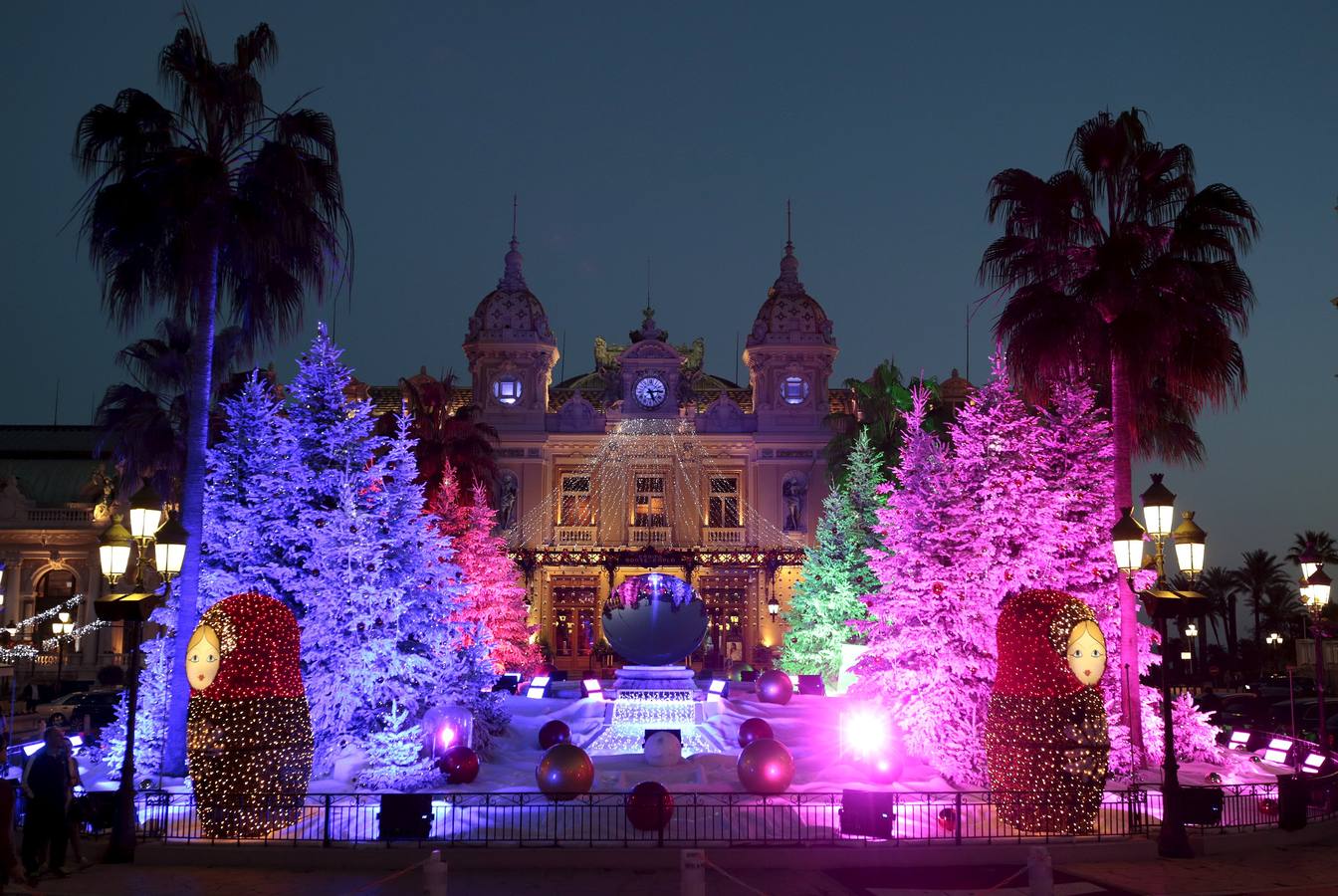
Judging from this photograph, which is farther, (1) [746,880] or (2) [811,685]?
(2) [811,685]

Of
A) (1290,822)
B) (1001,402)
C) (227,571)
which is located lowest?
(1290,822)

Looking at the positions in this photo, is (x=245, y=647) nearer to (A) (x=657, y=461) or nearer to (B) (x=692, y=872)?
(B) (x=692, y=872)

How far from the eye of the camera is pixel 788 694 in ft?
89.7

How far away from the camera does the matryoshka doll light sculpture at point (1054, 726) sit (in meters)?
14.4

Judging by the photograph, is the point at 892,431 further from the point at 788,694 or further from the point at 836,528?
the point at 788,694

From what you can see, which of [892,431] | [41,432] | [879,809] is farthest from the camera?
[41,432]

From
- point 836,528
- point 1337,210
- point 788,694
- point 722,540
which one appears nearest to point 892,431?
point 836,528

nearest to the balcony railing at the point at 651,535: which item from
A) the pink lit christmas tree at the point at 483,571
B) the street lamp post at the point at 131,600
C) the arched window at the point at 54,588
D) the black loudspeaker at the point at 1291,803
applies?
the pink lit christmas tree at the point at 483,571

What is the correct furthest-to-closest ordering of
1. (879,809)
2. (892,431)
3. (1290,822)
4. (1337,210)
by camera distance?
1. (892,431)
2. (1337,210)
3. (1290,822)
4. (879,809)

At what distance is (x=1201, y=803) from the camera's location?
14586mm

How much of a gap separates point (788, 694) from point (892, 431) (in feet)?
49.0

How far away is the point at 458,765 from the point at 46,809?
7.23 metres

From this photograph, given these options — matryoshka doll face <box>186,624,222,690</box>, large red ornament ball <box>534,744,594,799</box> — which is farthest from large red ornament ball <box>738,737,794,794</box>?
matryoshka doll face <box>186,624,222,690</box>

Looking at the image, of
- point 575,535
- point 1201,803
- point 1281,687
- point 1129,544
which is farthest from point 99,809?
point 1281,687
